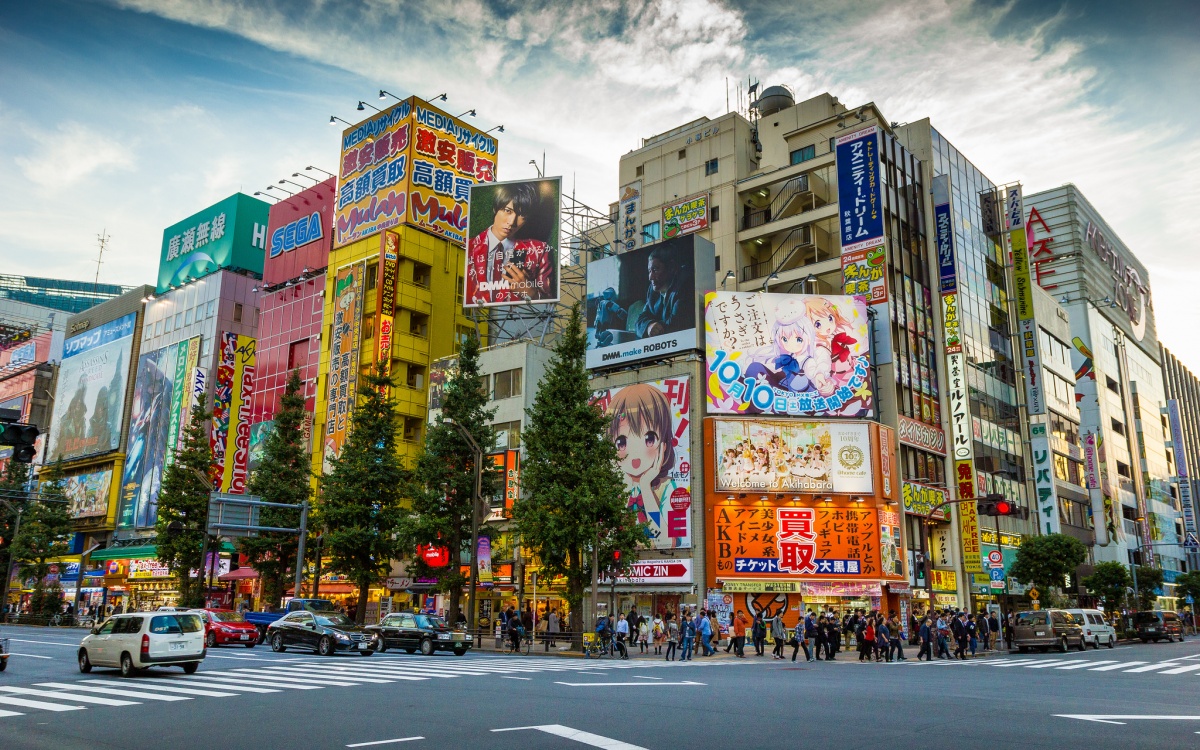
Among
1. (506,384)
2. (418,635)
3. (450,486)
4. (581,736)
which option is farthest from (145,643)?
(506,384)

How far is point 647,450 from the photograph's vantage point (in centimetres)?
4572

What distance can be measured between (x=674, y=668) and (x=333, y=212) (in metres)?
53.6

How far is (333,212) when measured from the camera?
226 ft

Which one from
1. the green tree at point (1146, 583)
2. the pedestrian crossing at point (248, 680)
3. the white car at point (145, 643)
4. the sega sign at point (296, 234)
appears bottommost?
the pedestrian crossing at point (248, 680)

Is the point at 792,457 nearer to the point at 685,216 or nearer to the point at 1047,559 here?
the point at 1047,559

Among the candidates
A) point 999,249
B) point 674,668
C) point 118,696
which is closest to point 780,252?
point 999,249

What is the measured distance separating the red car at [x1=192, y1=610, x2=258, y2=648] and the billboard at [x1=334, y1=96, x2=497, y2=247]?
34084 millimetres

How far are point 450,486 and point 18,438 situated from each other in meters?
24.7

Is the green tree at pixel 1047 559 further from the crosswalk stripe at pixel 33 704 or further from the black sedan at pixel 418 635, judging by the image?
the crosswalk stripe at pixel 33 704

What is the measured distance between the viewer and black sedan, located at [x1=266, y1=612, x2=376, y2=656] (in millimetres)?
28891

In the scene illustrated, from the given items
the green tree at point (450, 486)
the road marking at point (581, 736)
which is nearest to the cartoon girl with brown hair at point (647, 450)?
the green tree at point (450, 486)

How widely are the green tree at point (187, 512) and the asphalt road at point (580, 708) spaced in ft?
95.8

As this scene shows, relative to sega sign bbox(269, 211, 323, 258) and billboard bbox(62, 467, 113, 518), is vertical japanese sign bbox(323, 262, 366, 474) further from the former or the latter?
billboard bbox(62, 467, 113, 518)

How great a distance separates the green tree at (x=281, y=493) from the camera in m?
45.7
